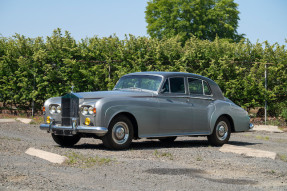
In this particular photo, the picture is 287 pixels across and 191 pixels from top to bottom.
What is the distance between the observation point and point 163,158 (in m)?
8.81

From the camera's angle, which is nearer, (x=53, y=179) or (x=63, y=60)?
(x=53, y=179)

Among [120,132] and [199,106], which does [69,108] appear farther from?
[199,106]

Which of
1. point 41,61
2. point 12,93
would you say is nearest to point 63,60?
point 41,61

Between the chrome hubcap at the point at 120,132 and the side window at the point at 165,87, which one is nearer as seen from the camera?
the chrome hubcap at the point at 120,132

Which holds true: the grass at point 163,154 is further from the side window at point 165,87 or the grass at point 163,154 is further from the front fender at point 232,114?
the front fender at point 232,114

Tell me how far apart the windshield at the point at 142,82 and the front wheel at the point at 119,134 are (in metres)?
1.24

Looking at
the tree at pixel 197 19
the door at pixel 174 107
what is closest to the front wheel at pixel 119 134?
the door at pixel 174 107

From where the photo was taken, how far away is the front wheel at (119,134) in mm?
9672

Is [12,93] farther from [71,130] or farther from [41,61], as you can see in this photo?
[71,130]

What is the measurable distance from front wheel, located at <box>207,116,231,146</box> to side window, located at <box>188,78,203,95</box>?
926 millimetres

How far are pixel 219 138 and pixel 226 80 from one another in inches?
284

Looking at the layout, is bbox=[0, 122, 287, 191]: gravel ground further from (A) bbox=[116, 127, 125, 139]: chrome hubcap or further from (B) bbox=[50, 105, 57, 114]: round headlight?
(B) bbox=[50, 105, 57, 114]: round headlight

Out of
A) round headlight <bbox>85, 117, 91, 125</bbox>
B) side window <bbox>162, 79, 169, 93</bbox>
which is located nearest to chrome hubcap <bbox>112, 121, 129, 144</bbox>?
round headlight <bbox>85, 117, 91, 125</bbox>

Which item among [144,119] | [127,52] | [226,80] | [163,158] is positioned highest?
[127,52]
